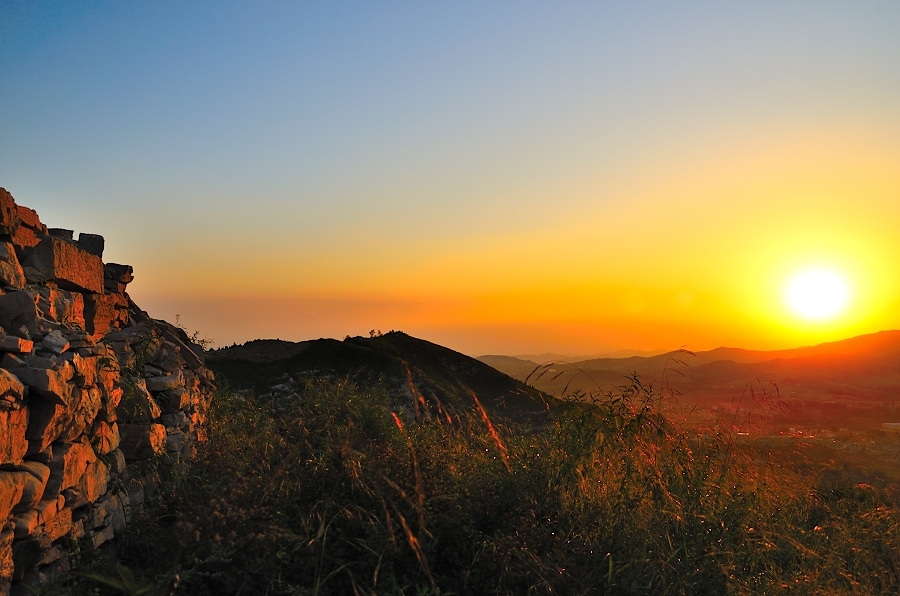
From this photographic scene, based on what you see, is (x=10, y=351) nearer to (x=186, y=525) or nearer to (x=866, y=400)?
(x=186, y=525)

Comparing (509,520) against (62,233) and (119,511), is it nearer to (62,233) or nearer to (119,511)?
(119,511)

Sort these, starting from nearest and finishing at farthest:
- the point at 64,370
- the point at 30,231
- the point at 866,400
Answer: the point at 64,370, the point at 30,231, the point at 866,400

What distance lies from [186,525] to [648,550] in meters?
3.32

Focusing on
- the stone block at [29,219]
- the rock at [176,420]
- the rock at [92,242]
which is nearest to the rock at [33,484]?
the stone block at [29,219]

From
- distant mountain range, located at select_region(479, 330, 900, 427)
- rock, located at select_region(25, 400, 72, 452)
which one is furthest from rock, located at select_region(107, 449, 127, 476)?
distant mountain range, located at select_region(479, 330, 900, 427)

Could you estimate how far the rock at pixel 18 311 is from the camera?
4.30 meters

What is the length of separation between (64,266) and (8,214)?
2.67 feet

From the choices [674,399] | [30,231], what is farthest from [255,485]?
[674,399]

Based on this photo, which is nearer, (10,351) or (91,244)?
(10,351)

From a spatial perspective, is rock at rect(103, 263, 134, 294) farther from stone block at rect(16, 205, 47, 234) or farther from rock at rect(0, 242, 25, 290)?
rock at rect(0, 242, 25, 290)

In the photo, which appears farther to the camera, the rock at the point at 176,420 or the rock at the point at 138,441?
the rock at the point at 176,420

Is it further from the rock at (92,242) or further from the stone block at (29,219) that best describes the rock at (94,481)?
the rock at (92,242)

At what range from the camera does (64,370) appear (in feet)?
14.3

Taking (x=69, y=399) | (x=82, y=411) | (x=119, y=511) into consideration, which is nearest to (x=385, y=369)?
(x=119, y=511)
